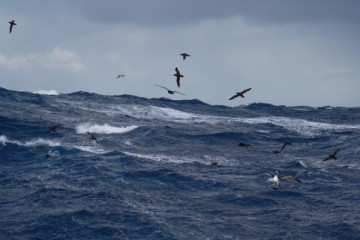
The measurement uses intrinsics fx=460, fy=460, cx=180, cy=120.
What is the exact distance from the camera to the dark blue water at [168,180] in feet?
79.6

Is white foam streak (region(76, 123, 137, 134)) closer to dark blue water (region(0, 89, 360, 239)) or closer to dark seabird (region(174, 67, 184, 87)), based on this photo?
dark blue water (region(0, 89, 360, 239))

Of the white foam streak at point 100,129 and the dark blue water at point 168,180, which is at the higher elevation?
the white foam streak at point 100,129

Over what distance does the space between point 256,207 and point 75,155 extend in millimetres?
18983

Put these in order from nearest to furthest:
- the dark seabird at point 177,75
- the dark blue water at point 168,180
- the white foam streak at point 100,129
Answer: the dark blue water at point 168,180 → the dark seabird at point 177,75 → the white foam streak at point 100,129

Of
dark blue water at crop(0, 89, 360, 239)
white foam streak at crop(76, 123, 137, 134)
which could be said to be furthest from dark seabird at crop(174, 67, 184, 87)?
white foam streak at crop(76, 123, 137, 134)

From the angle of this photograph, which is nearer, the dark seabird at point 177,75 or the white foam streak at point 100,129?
the dark seabird at point 177,75

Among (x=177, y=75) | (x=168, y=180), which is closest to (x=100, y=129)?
(x=168, y=180)

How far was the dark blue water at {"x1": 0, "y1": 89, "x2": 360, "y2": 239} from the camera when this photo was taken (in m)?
24.2

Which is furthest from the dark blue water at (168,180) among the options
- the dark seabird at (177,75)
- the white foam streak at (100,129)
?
the dark seabird at (177,75)

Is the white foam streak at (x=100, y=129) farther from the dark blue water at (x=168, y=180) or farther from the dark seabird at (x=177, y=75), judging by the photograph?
the dark seabird at (x=177, y=75)

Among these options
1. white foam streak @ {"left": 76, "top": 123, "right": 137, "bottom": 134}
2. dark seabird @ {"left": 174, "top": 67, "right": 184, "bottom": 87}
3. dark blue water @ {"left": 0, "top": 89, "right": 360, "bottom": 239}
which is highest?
dark seabird @ {"left": 174, "top": 67, "right": 184, "bottom": 87}

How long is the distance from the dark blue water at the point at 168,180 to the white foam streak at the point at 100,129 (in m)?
0.13

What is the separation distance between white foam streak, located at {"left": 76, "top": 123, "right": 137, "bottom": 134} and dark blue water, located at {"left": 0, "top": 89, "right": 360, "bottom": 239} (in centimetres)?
13

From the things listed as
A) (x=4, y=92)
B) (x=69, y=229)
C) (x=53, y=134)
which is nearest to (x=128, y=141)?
(x=53, y=134)
